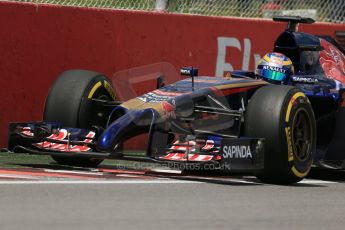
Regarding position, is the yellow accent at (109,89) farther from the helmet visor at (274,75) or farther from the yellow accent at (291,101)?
the yellow accent at (291,101)

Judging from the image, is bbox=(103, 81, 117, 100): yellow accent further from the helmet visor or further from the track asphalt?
the helmet visor

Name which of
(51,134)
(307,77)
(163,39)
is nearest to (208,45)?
(163,39)

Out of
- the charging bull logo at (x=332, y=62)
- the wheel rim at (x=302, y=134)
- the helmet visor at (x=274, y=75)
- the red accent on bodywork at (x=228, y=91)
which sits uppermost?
the charging bull logo at (x=332, y=62)

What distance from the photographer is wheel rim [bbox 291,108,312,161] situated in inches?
349

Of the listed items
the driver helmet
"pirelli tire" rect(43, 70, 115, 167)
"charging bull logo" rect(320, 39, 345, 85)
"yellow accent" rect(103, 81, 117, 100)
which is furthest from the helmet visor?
"pirelli tire" rect(43, 70, 115, 167)

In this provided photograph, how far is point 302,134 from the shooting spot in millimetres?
A: 9023

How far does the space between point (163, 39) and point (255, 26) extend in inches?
68.4

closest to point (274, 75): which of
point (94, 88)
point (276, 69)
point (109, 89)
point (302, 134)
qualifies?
point (276, 69)

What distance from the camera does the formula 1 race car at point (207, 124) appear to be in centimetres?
846

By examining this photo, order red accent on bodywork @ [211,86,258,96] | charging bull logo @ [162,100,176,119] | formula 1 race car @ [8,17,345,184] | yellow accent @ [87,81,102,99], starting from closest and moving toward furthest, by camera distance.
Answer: formula 1 race car @ [8,17,345,184], charging bull logo @ [162,100,176,119], red accent on bodywork @ [211,86,258,96], yellow accent @ [87,81,102,99]

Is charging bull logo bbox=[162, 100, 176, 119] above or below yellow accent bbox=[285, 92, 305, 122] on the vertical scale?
below

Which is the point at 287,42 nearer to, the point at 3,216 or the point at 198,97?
the point at 198,97

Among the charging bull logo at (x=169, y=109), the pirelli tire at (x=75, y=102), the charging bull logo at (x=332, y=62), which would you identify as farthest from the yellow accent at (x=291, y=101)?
the pirelli tire at (x=75, y=102)

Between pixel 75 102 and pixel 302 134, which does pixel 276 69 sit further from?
pixel 75 102
